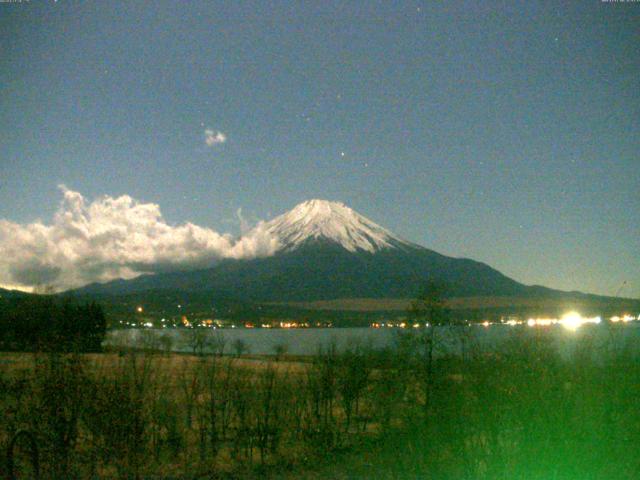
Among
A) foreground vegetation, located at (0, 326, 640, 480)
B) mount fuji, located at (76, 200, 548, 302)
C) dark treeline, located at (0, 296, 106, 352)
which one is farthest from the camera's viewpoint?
mount fuji, located at (76, 200, 548, 302)

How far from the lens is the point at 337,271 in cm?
17262

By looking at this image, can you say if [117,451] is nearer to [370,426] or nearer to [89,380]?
[89,380]

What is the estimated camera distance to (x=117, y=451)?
6.60 m

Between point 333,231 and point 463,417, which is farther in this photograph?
point 333,231

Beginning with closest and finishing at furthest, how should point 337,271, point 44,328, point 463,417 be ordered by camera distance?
point 463,417
point 44,328
point 337,271

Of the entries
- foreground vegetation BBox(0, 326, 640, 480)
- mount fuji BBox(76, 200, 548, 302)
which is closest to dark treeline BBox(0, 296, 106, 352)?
foreground vegetation BBox(0, 326, 640, 480)

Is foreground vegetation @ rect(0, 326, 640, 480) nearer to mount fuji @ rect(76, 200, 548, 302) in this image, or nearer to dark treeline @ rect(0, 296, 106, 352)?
dark treeline @ rect(0, 296, 106, 352)

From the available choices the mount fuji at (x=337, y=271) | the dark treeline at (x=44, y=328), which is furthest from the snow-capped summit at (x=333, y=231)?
the dark treeline at (x=44, y=328)

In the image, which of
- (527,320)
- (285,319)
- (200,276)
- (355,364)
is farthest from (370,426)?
(200,276)

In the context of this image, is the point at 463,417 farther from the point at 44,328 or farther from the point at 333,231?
the point at 333,231

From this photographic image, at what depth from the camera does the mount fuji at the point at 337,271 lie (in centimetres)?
15175

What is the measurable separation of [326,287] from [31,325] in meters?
155

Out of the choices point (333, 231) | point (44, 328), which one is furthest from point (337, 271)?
point (44, 328)

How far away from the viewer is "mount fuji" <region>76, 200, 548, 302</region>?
5974 inches
